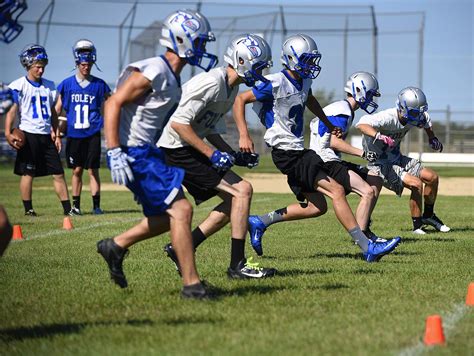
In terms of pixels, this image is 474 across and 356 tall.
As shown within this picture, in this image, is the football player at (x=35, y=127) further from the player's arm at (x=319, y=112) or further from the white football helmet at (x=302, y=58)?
the white football helmet at (x=302, y=58)

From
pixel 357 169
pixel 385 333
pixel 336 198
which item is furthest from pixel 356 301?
pixel 357 169

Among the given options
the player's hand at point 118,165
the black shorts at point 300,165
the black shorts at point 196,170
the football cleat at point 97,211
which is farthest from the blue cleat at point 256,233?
the football cleat at point 97,211

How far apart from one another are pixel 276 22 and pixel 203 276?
25013 mm

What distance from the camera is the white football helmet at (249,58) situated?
7418 mm

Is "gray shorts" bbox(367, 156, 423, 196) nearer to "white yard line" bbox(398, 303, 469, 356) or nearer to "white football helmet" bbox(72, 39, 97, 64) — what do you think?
"white football helmet" bbox(72, 39, 97, 64)

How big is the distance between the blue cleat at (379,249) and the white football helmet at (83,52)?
21.9 ft

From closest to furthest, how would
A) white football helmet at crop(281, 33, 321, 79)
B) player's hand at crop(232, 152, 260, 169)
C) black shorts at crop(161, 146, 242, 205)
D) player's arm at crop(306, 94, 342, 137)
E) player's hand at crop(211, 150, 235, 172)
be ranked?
player's hand at crop(211, 150, 235, 172) → black shorts at crop(161, 146, 242, 205) → player's hand at crop(232, 152, 260, 169) → white football helmet at crop(281, 33, 321, 79) → player's arm at crop(306, 94, 342, 137)

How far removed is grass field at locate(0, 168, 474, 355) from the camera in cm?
535

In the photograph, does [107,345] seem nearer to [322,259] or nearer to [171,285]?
[171,285]

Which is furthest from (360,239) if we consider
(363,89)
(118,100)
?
(118,100)

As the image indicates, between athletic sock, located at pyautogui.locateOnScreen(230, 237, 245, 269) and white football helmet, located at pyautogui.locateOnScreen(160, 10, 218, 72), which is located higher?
white football helmet, located at pyautogui.locateOnScreen(160, 10, 218, 72)

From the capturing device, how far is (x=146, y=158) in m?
6.50

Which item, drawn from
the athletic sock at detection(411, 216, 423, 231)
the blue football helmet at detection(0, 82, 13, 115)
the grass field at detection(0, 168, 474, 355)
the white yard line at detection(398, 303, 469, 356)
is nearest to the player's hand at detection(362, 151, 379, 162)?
the grass field at detection(0, 168, 474, 355)

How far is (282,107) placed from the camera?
9016 millimetres
